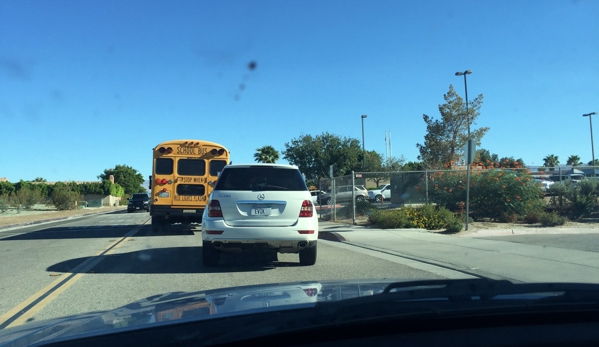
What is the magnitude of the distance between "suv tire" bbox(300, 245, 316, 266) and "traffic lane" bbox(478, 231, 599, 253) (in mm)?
5671

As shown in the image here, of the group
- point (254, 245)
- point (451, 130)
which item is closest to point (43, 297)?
point (254, 245)

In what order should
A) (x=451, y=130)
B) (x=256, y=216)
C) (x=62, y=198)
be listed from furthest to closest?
1. (x=62, y=198)
2. (x=451, y=130)
3. (x=256, y=216)

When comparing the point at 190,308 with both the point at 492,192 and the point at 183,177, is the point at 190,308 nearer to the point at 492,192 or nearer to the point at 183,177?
the point at 183,177

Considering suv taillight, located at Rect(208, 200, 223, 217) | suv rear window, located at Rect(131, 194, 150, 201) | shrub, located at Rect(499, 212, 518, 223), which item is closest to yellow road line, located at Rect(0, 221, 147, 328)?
suv taillight, located at Rect(208, 200, 223, 217)

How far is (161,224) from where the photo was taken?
16.5 m

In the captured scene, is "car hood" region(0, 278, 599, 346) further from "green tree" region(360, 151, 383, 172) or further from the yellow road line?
"green tree" region(360, 151, 383, 172)

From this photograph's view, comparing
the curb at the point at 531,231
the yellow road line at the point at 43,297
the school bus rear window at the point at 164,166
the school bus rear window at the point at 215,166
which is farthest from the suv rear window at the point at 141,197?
the curb at the point at 531,231

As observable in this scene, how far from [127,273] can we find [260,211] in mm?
2586

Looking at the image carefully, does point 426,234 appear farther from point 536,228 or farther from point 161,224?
point 161,224

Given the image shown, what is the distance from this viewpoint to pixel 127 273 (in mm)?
8320

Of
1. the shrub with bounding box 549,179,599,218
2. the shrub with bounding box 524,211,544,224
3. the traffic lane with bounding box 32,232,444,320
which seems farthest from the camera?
the shrub with bounding box 549,179,599,218

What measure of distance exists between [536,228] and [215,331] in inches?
535

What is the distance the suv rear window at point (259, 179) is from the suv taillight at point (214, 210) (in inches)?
11.0

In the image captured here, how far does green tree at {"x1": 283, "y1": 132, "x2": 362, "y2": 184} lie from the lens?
4419 centimetres
